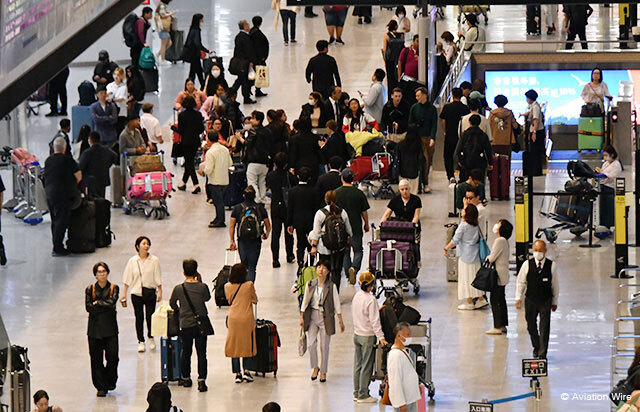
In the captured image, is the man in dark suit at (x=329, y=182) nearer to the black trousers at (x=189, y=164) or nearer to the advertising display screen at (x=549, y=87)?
the black trousers at (x=189, y=164)

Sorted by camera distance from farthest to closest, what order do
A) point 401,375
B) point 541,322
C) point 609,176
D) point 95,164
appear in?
point 95,164 → point 609,176 → point 541,322 → point 401,375

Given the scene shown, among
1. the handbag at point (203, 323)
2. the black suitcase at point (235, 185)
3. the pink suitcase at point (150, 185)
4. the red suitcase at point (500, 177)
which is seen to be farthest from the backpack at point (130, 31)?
the handbag at point (203, 323)

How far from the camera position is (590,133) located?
25453 millimetres

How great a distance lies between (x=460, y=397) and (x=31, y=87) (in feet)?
19.3

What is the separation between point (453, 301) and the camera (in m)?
17.8

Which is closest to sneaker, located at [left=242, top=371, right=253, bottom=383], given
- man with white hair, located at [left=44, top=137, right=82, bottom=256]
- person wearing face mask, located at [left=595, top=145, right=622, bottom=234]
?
man with white hair, located at [left=44, top=137, right=82, bottom=256]

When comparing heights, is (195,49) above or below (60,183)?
above

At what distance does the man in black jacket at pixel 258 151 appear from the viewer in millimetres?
20625

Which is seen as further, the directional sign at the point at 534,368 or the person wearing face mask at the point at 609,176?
the person wearing face mask at the point at 609,176

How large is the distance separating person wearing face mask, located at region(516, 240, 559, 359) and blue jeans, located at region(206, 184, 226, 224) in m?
6.34

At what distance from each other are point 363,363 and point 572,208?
6341mm

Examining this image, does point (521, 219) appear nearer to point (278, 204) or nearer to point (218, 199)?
point (278, 204)

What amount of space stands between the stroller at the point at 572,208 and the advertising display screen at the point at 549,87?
21.3 ft

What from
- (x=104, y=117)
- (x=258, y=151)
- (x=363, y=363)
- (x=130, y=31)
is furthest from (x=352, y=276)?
(x=130, y=31)
